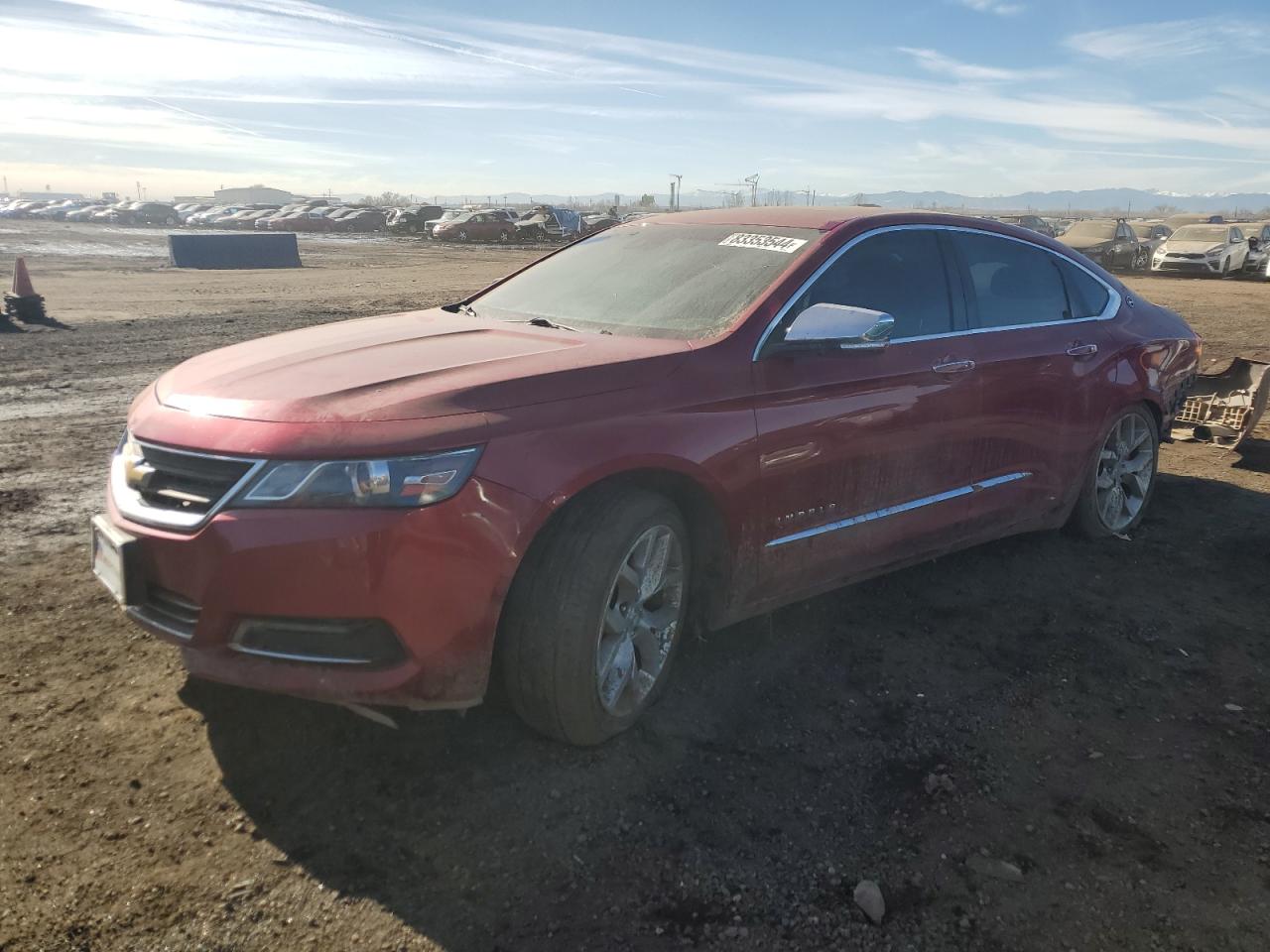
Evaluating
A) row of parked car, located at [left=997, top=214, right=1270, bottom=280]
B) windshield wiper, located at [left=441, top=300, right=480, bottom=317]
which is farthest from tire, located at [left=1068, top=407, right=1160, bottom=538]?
row of parked car, located at [left=997, top=214, right=1270, bottom=280]

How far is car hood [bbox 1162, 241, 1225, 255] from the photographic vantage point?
85.4ft

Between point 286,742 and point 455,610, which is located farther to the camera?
point 286,742

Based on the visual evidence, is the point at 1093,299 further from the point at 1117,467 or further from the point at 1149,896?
the point at 1149,896

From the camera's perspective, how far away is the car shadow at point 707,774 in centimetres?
242

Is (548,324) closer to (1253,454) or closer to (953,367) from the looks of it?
(953,367)

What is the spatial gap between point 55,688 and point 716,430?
245 cm

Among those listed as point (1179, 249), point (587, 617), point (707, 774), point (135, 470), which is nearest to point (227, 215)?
point (1179, 249)

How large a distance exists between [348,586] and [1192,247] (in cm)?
2941

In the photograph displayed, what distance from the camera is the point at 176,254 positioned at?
26.9 meters

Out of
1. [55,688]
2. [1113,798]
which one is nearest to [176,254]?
[55,688]

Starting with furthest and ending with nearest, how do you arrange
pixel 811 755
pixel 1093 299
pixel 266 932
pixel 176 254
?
pixel 176 254, pixel 1093 299, pixel 811 755, pixel 266 932

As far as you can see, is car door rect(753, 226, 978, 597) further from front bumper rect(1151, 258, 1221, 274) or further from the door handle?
front bumper rect(1151, 258, 1221, 274)

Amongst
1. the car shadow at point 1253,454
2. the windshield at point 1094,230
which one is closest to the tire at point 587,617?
the car shadow at point 1253,454

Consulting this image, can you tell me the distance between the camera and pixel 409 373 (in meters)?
2.90
